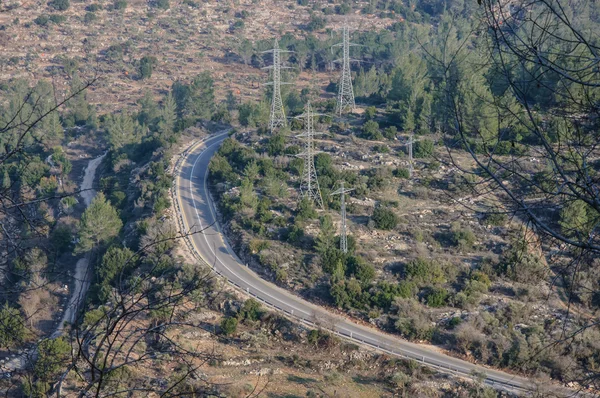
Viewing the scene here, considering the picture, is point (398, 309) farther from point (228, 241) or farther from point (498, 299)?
point (228, 241)

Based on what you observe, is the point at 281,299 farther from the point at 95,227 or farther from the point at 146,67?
the point at 146,67

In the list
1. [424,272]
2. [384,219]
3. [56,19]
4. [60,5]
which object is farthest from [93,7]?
[424,272]

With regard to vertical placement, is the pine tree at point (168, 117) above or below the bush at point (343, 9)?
below

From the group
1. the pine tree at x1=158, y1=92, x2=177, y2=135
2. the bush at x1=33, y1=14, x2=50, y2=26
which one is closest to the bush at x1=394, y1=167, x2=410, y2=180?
the pine tree at x1=158, y1=92, x2=177, y2=135

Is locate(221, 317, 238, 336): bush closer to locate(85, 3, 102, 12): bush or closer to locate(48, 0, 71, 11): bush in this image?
locate(85, 3, 102, 12): bush

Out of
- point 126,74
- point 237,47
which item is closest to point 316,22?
point 237,47

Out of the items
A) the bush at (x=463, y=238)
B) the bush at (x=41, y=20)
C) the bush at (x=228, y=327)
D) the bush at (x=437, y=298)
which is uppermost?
the bush at (x=41, y=20)

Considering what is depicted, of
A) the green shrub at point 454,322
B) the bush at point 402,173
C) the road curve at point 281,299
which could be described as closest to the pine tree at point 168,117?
the road curve at point 281,299

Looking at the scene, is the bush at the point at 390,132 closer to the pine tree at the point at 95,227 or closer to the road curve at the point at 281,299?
the road curve at the point at 281,299
